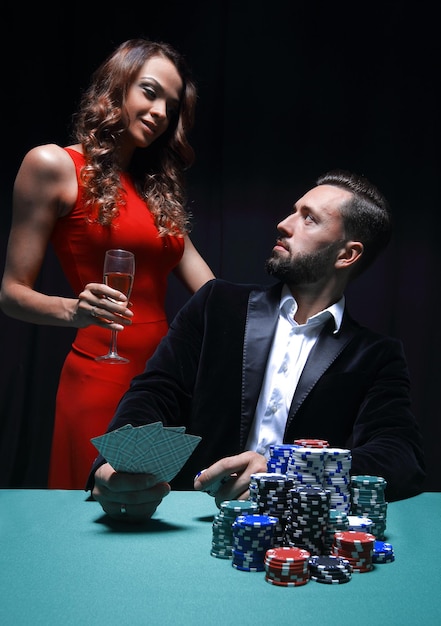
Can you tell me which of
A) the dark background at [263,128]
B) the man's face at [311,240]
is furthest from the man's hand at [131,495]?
the dark background at [263,128]

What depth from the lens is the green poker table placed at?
3.21ft

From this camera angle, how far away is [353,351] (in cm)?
232

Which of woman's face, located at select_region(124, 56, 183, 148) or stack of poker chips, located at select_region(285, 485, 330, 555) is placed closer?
stack of poker chips, located at select_region(285, 485, 330, 555)

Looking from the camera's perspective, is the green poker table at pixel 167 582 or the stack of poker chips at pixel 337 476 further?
the stack of poker chips at pixel 337 476

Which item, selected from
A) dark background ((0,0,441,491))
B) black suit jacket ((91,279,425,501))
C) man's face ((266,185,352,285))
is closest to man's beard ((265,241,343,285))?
man's face ((266,185,352,285))

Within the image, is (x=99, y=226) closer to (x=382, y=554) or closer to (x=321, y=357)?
(x=321, y=357)

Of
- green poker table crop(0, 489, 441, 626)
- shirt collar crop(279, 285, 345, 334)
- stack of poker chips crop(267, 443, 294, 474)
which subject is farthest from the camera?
shirt collar crop(279, 285, 345, 334)

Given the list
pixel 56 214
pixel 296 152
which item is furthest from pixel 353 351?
pixel 296 152

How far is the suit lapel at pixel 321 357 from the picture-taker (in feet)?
7.27

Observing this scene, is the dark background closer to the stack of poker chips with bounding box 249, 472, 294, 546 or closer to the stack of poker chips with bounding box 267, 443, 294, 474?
the stack of poker chips with bounding box 267, 443, 294, 474

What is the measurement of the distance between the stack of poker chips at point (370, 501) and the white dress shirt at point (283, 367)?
698mm

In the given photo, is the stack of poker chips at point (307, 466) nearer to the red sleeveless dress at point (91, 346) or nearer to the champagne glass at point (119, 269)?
the champagne glass at point (119, 269)

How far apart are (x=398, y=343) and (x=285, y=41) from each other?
2191 mm

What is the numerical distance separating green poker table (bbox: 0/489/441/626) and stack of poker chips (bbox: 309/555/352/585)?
0.4 inches
